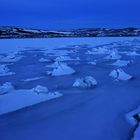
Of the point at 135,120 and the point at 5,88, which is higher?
the point at 135,120

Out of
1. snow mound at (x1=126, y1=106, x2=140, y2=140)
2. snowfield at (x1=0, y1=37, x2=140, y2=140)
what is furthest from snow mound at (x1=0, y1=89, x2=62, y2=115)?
snow mound at (x1=126, y1=106, x2=140, y2=140)

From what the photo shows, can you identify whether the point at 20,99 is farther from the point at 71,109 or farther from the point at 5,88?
the point at 71,109

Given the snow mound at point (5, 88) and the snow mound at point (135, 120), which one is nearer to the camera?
the snow mound at point (135, 120)

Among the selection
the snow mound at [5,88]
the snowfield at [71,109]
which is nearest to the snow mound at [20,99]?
the snowfield at [71,109]

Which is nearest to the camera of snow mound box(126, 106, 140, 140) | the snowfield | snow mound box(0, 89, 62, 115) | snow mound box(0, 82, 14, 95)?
snow mound box(126, 106, 140, 140)

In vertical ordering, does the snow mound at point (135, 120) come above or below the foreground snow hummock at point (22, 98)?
above

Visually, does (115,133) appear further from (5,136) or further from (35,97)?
(35,97)

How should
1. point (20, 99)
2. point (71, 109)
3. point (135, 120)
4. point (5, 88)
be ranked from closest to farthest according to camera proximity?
1. point (135, 120)
2. point (71, 109)
3. point (20, 99)
4. point (5, 88)

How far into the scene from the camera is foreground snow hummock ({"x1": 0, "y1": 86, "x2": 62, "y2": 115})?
5.44m

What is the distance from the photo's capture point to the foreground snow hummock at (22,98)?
544 cm

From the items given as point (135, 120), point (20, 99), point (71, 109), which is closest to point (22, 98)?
point (20, 99)

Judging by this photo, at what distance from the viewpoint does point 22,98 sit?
6020mm

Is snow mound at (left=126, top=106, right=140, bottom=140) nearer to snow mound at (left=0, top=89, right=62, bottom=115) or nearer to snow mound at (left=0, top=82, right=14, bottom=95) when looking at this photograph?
snow mound at (left=0, top=89, right=62, bottom=115)

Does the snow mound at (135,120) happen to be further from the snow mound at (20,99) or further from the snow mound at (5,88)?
the snow mound at (5,88)
